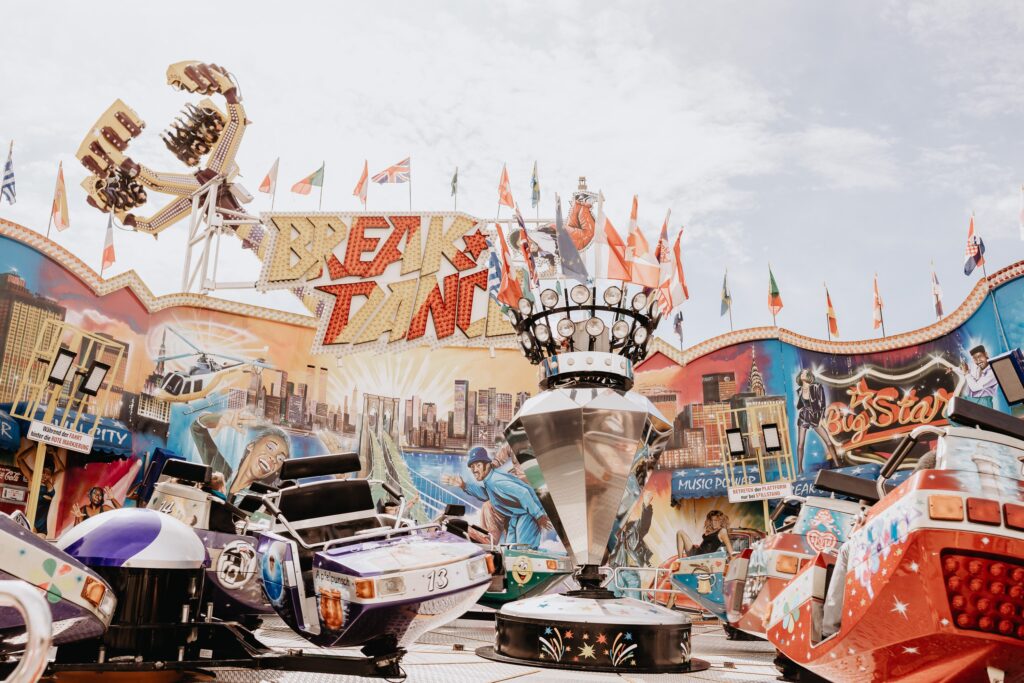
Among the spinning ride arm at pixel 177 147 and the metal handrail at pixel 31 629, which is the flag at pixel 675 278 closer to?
the metal handrail at pixel 31 629

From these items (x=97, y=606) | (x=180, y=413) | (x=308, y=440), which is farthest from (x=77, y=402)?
(x=97, y=606)

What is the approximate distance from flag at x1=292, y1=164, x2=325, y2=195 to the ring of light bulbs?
18225mm

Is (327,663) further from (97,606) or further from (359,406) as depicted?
(359,406)

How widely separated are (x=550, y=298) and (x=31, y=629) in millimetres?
5799

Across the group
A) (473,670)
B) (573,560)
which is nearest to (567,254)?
(573,560)

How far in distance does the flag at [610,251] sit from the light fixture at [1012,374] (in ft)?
15.5

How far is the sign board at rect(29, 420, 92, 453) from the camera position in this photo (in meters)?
14.7

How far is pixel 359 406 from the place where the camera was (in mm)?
21297

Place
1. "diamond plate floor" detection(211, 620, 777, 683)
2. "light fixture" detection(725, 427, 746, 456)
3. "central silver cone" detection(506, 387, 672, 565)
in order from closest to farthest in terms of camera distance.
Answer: "diamond plate floor" detection(211, 620, 777, 683) → "central silver cone" detection(506, 387, 672, 565) → "light fixture" detection(725, 427, 746, 456)

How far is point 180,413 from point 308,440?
362cm

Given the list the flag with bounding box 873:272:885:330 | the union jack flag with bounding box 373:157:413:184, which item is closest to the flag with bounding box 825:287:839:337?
the flag with bounding box 873:272:885:330

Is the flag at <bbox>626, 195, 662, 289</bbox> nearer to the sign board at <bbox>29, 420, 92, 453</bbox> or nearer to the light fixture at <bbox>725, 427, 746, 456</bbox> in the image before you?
the light fixture at <bbox>725, 427, 746, 456</bbox>

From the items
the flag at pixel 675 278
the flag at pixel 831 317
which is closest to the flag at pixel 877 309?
the flag at pixel 831 317

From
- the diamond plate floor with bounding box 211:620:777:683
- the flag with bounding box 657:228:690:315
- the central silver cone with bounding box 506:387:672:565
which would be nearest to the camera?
the diamond plate floor with bounding box 211:620:777:683
